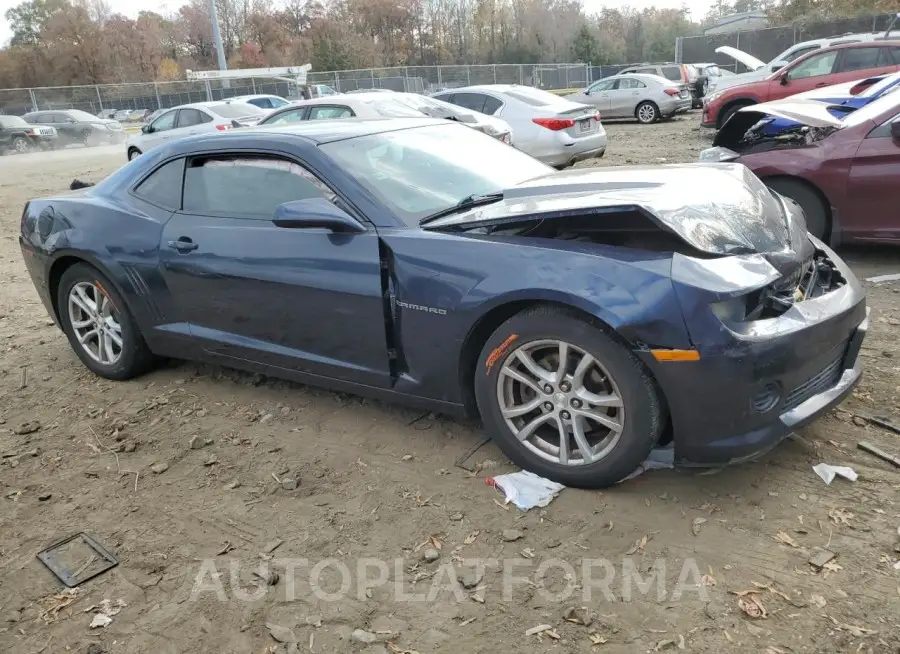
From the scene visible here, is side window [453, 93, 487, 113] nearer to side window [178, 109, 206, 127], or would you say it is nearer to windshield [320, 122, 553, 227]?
side window [178, 109, 206, 127]

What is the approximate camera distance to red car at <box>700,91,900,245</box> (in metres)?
5.33

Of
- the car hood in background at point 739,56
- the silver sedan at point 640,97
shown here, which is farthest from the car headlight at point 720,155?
the silver sedan at point 640,97

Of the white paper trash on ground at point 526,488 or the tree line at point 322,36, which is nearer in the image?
the white paper trash on ground at point 526,488

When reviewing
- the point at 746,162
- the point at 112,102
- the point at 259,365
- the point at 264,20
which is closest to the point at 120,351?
the point at 259,365

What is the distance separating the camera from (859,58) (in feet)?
43.7

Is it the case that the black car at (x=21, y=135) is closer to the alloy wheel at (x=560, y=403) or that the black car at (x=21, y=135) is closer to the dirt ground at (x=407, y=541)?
the dirt ground at (x=407, y=541)

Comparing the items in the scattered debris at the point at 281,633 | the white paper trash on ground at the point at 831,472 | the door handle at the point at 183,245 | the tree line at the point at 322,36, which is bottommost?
the scattered debris at the point at 281,633

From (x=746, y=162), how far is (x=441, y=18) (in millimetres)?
80093

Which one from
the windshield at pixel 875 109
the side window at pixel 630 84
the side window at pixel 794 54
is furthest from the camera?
the side window at pixel 630 84

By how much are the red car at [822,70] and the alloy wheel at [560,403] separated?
12.1 meters

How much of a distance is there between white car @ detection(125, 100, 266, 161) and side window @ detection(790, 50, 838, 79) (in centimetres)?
1041

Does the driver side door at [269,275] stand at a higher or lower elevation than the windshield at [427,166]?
lower

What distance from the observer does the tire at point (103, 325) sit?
14.3 feet

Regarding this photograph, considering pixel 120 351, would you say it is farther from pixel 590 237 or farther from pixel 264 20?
pixel 264 20
